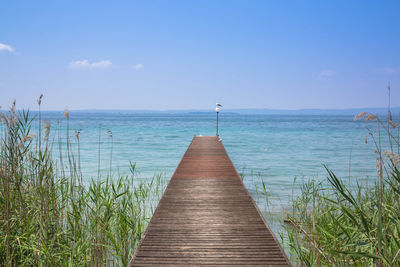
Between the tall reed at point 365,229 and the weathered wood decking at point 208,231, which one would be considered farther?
the weathered wood decking at point 208,231

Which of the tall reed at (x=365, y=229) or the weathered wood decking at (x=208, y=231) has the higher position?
the tall reed at (x=365, y=229)

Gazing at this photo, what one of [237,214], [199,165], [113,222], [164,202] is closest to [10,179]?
[113,222]

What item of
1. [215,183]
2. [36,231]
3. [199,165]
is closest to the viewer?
[36,231]

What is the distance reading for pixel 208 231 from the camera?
3.18 metres

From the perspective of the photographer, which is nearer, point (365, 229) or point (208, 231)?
point (365, 229)

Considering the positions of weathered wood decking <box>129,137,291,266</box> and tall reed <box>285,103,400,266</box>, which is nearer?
tall reed <box>285,103,400,266</box>

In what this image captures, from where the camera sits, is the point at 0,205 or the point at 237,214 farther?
the point at 237,214

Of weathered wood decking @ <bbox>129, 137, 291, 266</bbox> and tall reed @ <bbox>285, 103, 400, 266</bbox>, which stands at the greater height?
tall reed @ <bbox>285, 103, 400, 266</bbox>

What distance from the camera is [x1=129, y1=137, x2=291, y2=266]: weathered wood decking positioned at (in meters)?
2.62

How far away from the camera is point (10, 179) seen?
2904 millimetres

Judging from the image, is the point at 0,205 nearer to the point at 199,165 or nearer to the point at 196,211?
the point at 196,211

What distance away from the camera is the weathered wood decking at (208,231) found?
103 inches

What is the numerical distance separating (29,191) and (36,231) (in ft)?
1.42

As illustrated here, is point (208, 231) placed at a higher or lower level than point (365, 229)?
lower
